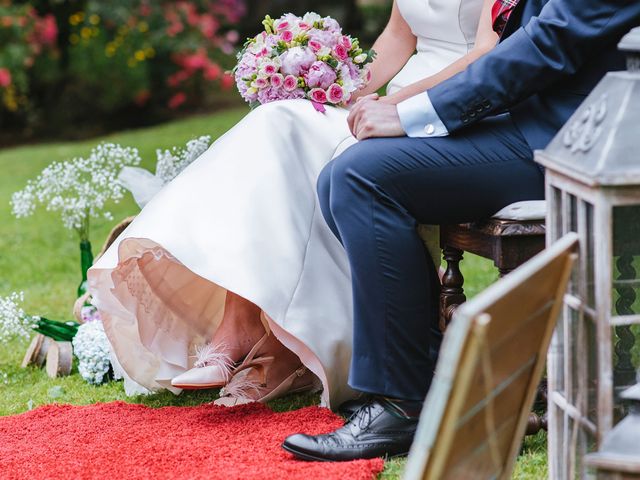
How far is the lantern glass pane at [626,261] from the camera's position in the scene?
6.43 ft

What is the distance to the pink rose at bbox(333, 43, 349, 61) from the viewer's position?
3.40 metres

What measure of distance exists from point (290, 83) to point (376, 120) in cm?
62

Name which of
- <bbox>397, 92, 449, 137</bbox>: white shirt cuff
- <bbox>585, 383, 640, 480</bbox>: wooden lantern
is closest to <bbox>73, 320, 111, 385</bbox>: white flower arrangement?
<bbox>397, 92, 449, 137</bbox>: white shirt cuff

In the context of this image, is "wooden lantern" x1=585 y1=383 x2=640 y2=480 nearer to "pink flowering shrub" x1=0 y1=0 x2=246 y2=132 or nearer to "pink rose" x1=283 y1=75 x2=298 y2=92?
"pink rose" x1=283 y1=75 x2=298 y2=92

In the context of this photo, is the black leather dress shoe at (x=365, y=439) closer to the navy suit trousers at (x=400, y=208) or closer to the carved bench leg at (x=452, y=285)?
the navy suit trousers at (x=400, y=208)

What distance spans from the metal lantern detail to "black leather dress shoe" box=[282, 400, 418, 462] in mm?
655

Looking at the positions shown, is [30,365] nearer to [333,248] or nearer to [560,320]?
[333,248]

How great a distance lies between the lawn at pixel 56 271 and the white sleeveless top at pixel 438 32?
3.83ft

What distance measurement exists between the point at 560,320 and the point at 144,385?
1753 mm

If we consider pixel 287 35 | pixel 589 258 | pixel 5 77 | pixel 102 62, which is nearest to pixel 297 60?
pixel 287 35

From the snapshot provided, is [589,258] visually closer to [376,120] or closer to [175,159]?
[376,120]

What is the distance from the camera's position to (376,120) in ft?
9.09

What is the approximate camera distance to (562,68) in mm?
2529

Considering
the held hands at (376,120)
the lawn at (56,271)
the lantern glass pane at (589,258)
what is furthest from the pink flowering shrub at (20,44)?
the lantern glass pane at (589,258)
